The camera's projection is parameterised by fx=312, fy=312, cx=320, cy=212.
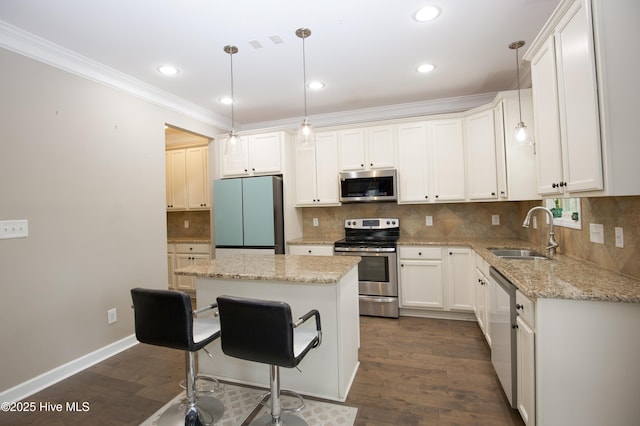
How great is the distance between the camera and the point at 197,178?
482cm

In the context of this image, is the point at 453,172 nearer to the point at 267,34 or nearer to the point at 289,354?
the point at 267,34

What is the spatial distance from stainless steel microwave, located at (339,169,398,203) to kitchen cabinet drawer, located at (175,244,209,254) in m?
2.21

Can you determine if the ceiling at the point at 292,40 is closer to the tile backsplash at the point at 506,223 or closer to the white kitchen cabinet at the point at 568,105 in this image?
the white kitchen cabinet at the point at 568,105

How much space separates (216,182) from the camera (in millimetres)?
4078

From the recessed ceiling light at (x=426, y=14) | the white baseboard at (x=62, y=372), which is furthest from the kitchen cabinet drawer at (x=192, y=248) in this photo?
the recessed ceiling light at (x=426, y=14)

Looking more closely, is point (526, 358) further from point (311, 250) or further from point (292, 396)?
point (311, 250)

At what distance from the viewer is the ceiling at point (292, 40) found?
6.78 feet

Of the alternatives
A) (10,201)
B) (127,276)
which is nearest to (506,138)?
(127,276)

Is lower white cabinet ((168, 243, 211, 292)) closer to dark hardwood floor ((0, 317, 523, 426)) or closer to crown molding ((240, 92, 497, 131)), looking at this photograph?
dark hardwood floor ((0, 317, 523, 426))

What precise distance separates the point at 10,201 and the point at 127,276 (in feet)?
3.71

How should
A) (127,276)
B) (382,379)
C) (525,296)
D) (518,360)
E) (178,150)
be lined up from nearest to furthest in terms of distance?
(525,296) → (518,360) → (382,379) → (127,276) → (178,150)

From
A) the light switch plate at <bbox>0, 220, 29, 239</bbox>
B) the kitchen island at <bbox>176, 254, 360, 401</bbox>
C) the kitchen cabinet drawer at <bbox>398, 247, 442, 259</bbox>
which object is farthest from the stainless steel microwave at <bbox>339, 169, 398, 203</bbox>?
the light switch plate at <bbox>0, 220, 29, 239</bbox>

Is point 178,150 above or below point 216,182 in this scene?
above

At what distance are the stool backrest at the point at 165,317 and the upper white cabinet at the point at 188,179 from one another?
3147 millimetres
